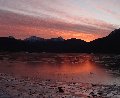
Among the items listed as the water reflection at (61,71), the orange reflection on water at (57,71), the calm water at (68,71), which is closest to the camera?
the calm water at (68,71)

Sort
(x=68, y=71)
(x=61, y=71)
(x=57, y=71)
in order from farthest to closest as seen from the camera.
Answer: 1. (x=68, y=71)
2. (x=61, y=71)
3. (x=57, y=71)

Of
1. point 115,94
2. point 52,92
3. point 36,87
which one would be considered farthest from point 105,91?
point 36,87

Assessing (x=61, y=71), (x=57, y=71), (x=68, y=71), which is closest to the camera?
(x=57, y=71)

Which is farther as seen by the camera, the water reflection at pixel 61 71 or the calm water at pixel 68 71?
the water reflection at pixel 61 71

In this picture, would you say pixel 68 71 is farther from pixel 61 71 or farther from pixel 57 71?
pixel 57 71

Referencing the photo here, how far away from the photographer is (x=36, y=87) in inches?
1400

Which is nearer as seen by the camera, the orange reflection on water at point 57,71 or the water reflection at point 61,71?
the water reflection at point 61,71

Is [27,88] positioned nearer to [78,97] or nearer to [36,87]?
[36,87]

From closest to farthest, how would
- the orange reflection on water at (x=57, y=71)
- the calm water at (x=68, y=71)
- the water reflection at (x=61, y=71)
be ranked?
1. the calm water at (x=68, y=71)
2. the water reflection at (x=61, y=71)
3. the orange reflection on water at (x=57, y=71)

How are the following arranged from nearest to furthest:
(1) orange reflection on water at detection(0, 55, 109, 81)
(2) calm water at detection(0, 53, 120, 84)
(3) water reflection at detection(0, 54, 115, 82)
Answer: (2) calm water at detection(0, 53, 120, 84) < (3) water reflection at detection(0, 54, 115, 82) < (1) orange reflection on water at detection(0, 55, 109, 81)

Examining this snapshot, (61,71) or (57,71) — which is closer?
(57,71)

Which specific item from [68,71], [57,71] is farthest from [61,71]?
[68,71]

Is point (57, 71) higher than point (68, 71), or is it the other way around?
point (57, 71)

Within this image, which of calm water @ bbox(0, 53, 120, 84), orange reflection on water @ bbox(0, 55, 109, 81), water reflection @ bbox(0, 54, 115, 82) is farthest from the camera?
orange reflection on water @ bbox(0, 55, 109, 81)
